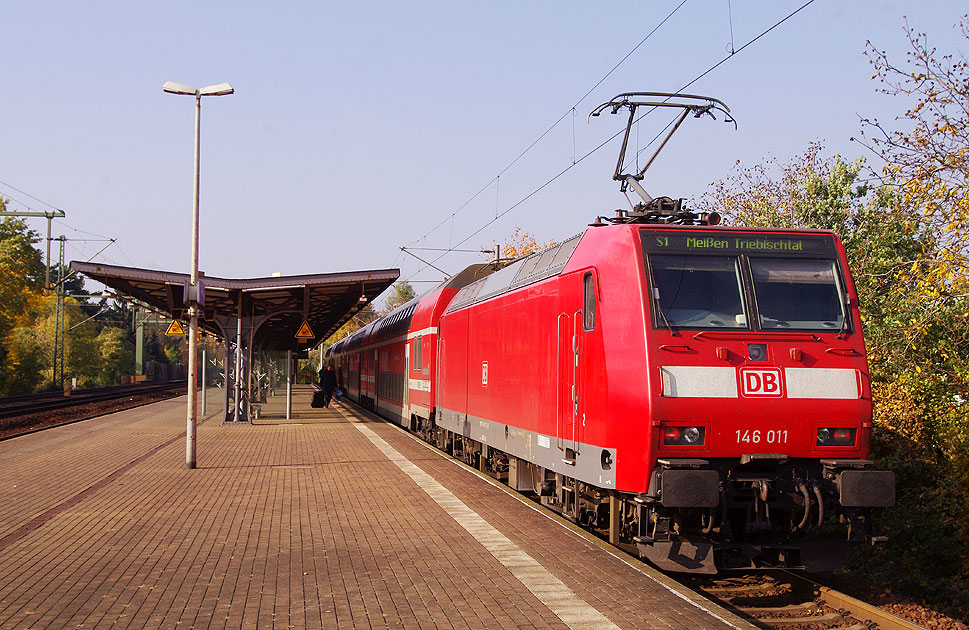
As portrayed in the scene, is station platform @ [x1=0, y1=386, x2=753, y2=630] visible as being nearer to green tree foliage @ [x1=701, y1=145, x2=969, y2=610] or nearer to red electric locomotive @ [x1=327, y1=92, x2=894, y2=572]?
red electric locomotive @ [x1=327, y1=92, x2=894, y2=572]

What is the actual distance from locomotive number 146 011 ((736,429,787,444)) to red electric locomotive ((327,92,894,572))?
0.03 feet

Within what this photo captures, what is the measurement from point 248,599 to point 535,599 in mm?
2104

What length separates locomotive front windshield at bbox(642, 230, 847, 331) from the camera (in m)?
8.15

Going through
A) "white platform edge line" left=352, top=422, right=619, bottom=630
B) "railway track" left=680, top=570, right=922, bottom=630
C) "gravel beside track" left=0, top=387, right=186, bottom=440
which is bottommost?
"railway track" left=680, top=570, right=922, bottom=630

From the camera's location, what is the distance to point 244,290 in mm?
22672

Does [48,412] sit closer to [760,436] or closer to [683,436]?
[683,436]

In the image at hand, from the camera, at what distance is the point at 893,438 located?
15.8 metres

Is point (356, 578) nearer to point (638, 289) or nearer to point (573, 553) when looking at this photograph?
point (573, 553)

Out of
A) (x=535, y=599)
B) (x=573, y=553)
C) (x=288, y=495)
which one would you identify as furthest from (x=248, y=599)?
(x=288, y=495)

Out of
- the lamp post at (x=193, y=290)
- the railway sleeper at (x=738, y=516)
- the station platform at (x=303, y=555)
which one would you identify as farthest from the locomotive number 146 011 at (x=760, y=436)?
the lamp post at (x=193, y=290)

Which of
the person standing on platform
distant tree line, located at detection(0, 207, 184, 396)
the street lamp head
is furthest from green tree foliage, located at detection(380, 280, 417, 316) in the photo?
the street lamp head

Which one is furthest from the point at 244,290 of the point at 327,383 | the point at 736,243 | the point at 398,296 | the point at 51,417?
the point at 398,296

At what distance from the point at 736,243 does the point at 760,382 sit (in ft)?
4.60

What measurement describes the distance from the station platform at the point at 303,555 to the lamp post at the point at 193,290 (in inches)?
28.6
